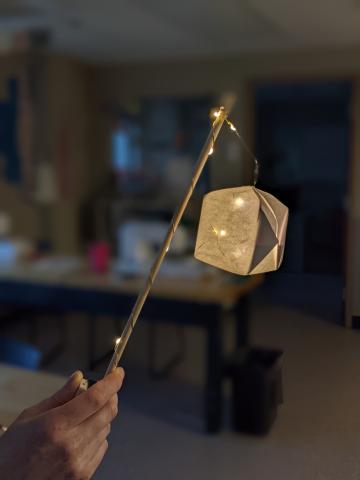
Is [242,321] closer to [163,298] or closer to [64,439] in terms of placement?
[163,298]

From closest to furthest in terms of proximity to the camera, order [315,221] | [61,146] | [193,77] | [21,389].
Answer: [315,221], [21,389], [193,77], [61,146]

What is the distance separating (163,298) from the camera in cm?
236

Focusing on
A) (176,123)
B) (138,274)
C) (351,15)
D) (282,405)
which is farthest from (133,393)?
(176,123)

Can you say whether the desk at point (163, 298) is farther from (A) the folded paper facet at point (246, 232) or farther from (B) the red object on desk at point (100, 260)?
(A) the folded paper facet at point (246, 232)

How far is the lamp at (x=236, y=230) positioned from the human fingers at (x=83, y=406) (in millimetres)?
47

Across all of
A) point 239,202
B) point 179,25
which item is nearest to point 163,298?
point 179,25

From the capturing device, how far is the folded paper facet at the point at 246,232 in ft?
1.69

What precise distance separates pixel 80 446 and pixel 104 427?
31 mm

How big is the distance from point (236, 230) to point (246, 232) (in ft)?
0.04

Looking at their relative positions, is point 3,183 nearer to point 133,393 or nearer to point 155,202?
point 155,202

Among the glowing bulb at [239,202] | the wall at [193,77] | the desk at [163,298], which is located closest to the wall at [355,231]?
the glowing bulb at [239,202]

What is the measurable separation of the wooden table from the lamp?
52cm

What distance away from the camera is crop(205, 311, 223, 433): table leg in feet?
7.58

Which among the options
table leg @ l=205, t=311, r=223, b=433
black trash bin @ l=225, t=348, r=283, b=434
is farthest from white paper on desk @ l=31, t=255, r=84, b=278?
black trash bin @ l=225, t=348, r=283, b=434
